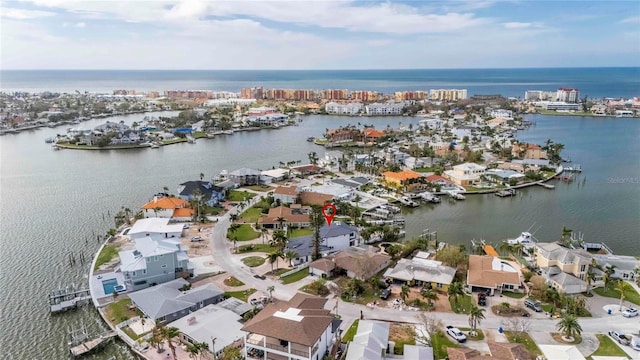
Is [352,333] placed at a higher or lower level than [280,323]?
lower

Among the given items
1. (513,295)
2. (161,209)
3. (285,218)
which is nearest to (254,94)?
(161,209)

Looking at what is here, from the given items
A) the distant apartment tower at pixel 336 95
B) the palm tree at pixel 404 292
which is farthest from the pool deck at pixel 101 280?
the distant apartment tower at pixel 336 95

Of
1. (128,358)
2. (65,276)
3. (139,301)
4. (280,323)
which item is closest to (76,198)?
(65,276)

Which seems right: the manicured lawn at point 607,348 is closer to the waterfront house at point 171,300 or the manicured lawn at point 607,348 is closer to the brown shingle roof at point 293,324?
the brown shingle roof at point 293,324

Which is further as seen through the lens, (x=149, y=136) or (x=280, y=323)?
(x=149, y=136)

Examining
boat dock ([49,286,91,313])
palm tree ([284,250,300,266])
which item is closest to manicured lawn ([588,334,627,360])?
palm tree ([284,250,300,266])

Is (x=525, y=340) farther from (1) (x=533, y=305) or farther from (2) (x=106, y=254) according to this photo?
(2) (x=106, y=254)

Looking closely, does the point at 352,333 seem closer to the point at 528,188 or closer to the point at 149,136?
the point at 528,188
